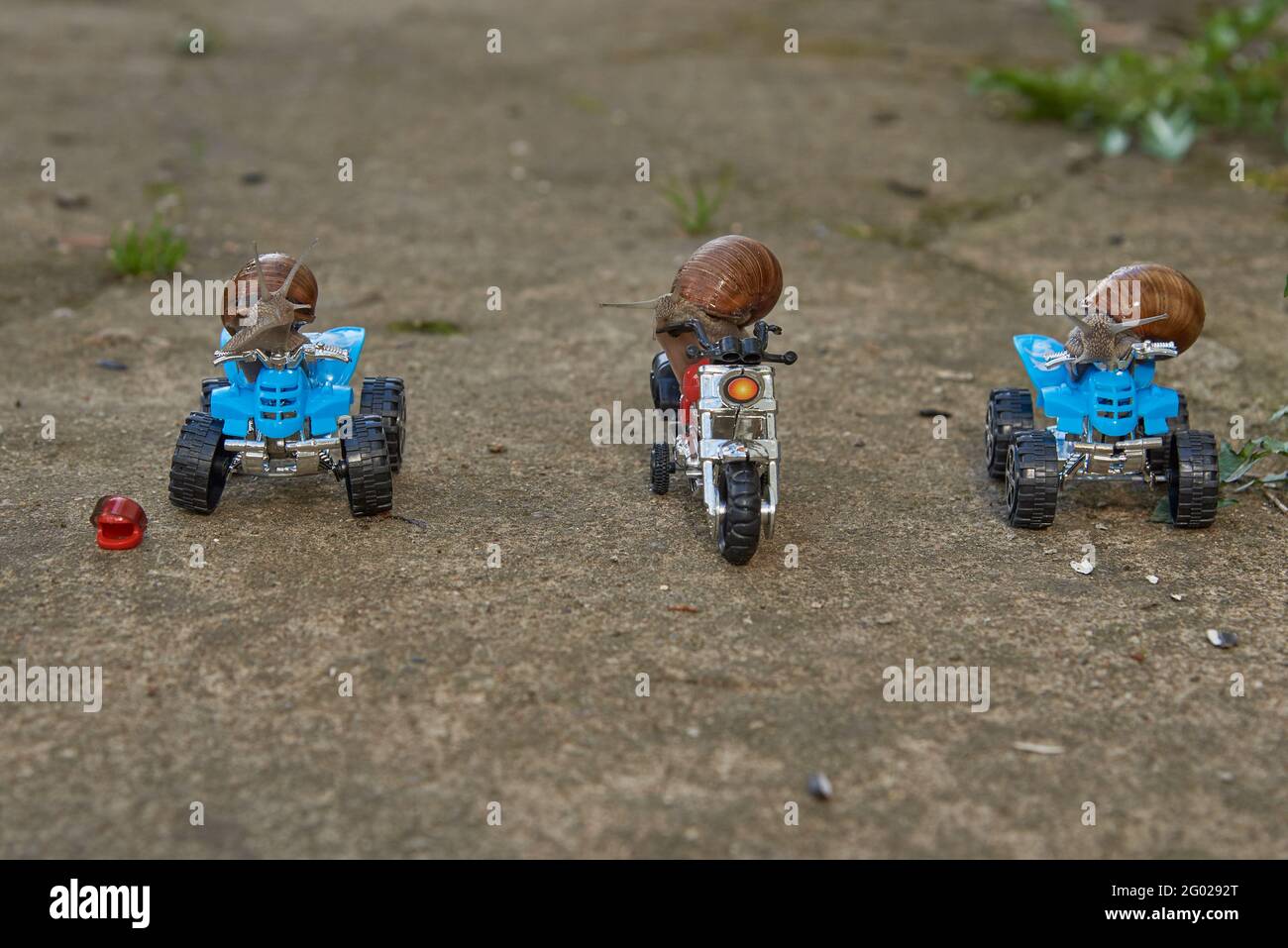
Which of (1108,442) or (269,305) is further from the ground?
(269,305)

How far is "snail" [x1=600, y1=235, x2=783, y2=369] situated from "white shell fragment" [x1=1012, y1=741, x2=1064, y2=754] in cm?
172

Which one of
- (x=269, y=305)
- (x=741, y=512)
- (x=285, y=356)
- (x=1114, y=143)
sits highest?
(x=1114, y=143)

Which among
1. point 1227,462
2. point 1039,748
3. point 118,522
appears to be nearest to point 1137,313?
point 1227,462

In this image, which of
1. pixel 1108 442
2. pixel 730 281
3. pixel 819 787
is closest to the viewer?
pixel 819 787

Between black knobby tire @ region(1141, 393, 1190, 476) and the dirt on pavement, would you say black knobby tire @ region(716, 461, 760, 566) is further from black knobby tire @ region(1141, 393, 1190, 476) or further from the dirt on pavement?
black knobby tire @ region(1141, 393, 1190, 476)

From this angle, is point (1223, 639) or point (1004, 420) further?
point (1004, 420)

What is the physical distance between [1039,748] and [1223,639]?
880 millimetres

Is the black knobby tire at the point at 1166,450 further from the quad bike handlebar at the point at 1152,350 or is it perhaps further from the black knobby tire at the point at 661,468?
the black knobby tire at the point at 661,468

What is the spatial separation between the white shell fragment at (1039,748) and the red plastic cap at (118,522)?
286 centimetres

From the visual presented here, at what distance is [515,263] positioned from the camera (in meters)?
7.69

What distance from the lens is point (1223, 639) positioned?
14.5 feet

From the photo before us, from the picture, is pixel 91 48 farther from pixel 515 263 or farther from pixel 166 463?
pixel 166 463

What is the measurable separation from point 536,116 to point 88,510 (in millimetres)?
5639

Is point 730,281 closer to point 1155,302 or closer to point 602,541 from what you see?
point 602,541
